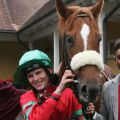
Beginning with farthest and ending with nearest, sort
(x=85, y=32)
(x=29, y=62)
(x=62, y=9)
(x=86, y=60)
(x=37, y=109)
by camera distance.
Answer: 1. (x=62, y=9)
2. (x=85, y=32)
3. (x=29, y=62)
4. (x=86, y=60)
5. (x=37, y=109)

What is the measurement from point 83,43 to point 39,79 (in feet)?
1.83

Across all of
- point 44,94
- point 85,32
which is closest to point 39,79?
point 44,94

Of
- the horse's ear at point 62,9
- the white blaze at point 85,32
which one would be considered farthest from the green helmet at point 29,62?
the horse's ear at point 62,9

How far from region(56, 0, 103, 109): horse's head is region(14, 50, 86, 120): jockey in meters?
0.13

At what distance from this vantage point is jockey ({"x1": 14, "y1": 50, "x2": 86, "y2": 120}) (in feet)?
11.8

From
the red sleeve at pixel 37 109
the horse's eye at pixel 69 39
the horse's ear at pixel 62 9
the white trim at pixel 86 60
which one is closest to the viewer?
the red sleeve at pixel 37 109

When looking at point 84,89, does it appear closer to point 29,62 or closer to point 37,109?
point 37,109

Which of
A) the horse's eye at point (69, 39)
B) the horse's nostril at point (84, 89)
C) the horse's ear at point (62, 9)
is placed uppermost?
the horse's ear at point (62, 9)

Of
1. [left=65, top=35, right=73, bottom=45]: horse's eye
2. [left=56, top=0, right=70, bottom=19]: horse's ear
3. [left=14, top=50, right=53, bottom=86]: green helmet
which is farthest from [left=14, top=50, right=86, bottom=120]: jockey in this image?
[left=56, top=0, right=70, bottom=19]: horse's ear

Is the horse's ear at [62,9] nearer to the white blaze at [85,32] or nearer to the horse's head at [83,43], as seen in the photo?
the horse's head at [83,43]

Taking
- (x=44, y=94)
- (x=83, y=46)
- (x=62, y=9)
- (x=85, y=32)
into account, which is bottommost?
(x=44, y=94)

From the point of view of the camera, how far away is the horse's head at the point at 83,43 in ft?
12.0

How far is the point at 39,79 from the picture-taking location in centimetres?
380

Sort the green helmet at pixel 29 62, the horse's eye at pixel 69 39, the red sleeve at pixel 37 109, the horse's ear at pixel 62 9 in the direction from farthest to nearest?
1. the horse's ear at pixel 62 9
2. the horse's eye at pixel 69 39
3. the green helmet at pixel 29 62
4. the red sleeve at pixel 37 109
